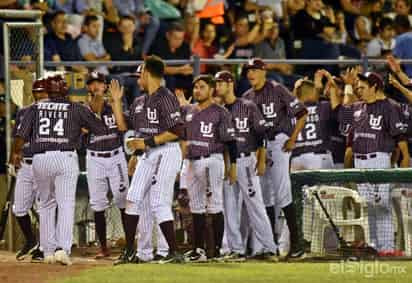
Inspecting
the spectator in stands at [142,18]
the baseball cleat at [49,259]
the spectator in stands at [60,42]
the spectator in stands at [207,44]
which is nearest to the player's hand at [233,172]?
the baseball cleat at [49,259]

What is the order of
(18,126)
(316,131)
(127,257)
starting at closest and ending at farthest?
(127,257)
(18,126)
(316,131)

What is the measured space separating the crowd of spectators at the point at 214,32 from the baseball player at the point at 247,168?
2088mm

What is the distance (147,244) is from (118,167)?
1323mm

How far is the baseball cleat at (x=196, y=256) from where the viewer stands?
575 inches

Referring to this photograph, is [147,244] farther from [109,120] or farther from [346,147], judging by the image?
[346,147]

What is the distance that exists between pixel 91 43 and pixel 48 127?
12.8ft

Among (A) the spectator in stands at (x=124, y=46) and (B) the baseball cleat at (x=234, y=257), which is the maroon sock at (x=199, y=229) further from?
(A) the spectator in stands at (x=124, y=46)

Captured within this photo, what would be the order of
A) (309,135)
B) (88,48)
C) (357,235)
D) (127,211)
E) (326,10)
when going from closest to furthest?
(127,211)
(357,235)
(309,135)
(88,48)
(326,10)

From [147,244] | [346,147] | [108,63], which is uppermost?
[108,63]

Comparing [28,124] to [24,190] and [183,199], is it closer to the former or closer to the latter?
[24,190]

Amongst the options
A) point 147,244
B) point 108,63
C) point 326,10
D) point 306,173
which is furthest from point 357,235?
point 326,10

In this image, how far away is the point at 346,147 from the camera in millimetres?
16391

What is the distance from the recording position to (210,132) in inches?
581

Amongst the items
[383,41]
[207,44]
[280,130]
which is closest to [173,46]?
[207,44]
